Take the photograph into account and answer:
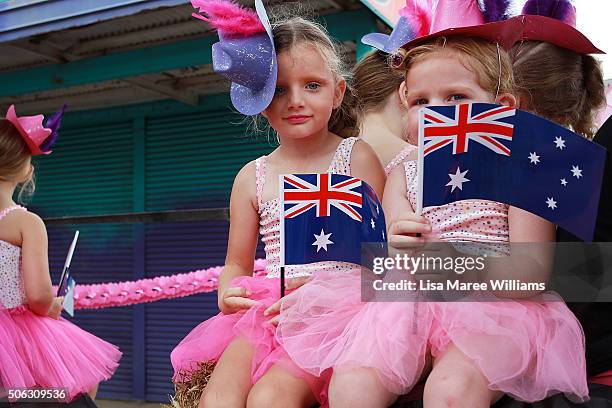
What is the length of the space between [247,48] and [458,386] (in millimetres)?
1050

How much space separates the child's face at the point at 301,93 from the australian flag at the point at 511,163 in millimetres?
599

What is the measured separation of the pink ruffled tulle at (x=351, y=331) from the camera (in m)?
1.26

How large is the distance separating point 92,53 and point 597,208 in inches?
193

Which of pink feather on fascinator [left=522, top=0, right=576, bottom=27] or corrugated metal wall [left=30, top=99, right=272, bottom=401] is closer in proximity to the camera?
pink feather on fascinator [left=522, top=0, right=576, bottom=27]

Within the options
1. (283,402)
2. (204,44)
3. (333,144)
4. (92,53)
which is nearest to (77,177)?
(92,53)

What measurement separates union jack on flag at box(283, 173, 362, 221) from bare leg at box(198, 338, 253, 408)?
377 mm

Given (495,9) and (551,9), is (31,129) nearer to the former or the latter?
(495,9)

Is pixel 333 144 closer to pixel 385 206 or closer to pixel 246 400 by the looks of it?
pixel 385 206

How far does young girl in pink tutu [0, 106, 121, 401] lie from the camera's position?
276cm

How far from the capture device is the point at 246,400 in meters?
1.48

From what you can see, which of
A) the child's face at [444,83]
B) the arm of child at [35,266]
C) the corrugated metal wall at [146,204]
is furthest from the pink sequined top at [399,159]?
the corrugated metal wall at [146,204]

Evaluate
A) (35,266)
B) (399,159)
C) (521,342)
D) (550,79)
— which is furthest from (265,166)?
(35,266)

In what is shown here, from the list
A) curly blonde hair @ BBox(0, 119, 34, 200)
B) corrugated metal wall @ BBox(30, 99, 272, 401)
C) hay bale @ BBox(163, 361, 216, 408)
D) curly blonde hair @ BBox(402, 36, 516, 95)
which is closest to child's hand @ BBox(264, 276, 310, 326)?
hay bale @ BBox(163, 361, 216, 408)

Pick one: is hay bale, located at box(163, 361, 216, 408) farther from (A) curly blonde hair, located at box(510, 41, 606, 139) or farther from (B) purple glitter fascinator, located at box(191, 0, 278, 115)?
(A) curly blonde hair, located at box(510, 41, 606, 139)
